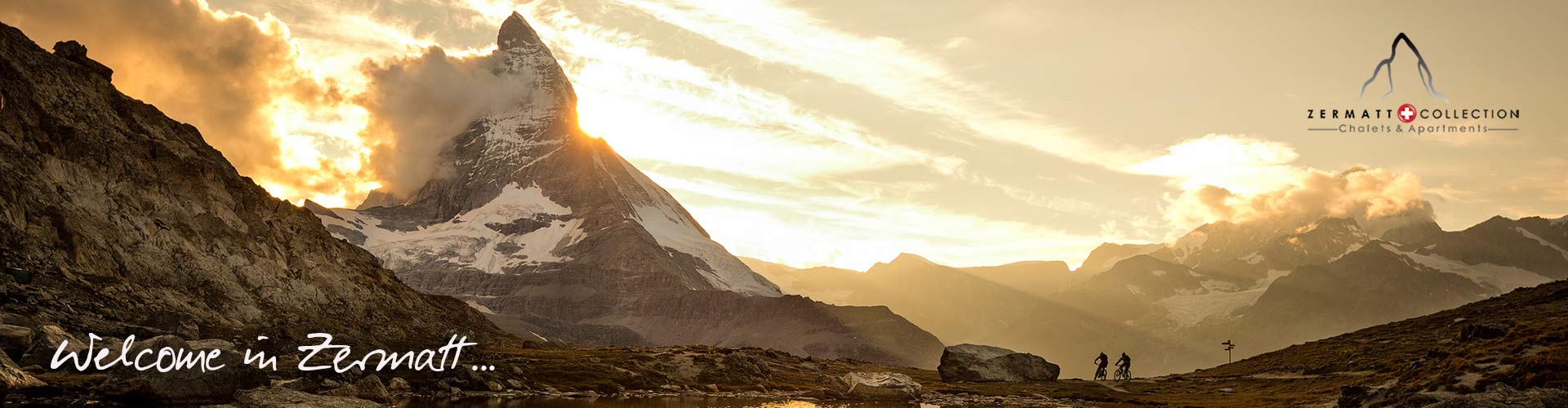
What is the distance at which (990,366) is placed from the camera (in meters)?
152

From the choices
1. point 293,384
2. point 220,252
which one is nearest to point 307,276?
point 220,252

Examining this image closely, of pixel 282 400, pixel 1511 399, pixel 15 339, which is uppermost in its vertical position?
pixel 1511 399

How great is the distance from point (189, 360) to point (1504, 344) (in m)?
85.8

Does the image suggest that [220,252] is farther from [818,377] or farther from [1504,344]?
[1504,344]

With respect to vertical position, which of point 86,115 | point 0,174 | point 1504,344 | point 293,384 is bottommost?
point 293,384

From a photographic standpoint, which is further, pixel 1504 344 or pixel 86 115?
pixel 86 115

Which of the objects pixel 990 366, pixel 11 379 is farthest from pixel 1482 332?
pixel 11 379

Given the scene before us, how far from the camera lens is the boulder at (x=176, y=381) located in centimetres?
6062

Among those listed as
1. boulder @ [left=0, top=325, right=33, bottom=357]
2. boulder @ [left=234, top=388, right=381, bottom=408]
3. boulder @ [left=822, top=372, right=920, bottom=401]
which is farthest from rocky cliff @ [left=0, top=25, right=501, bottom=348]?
boulder @ [left=822, top=372, right=920, bottom=401]

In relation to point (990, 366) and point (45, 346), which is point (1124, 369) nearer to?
point (990, 366)

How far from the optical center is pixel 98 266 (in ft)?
404

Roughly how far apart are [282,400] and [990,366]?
111 m

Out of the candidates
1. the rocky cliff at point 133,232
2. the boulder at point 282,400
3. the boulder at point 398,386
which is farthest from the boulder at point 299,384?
the rocky cliff at point 133,232

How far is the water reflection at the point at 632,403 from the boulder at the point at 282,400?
38.2 feet
